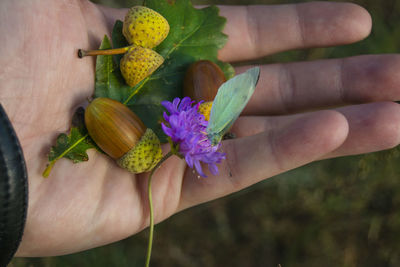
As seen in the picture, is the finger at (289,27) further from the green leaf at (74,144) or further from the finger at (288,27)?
the green leaf at (74,144)

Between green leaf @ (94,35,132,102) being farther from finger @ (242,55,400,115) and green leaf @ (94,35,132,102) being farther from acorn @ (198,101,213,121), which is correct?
finger @ (242,55,400,115)

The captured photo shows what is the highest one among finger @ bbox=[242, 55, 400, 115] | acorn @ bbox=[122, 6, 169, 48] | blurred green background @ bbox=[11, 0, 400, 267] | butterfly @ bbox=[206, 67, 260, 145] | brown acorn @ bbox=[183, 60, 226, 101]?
acorn @ bbox=[122, 6, 169, 48]

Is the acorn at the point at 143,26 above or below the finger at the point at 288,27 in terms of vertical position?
above

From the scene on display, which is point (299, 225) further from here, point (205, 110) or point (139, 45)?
point (139, 45)

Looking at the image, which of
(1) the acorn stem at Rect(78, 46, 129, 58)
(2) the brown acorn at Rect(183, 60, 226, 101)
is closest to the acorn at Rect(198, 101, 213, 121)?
(2) the brown acorn at Rect(183, 60, 226, 101)

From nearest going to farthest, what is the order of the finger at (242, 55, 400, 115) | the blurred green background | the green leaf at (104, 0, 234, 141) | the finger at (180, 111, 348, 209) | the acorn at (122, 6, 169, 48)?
1. the finger at (180, 111, 348, 209)
2. the acorn at (122, 6, 169, 48)
3. the green leaf at (104, 0, 234, 141)
4. the finger at (242, 55, 400, 115)
5. the blurred green background

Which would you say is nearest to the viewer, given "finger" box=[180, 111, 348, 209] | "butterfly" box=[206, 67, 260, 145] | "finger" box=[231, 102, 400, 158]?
"butterfly" box=[206, 67, 260, 145]

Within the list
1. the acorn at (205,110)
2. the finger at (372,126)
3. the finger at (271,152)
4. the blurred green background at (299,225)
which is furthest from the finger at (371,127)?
the blurred green background at (299,225)

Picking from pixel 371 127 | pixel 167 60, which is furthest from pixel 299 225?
pixel 167 60
